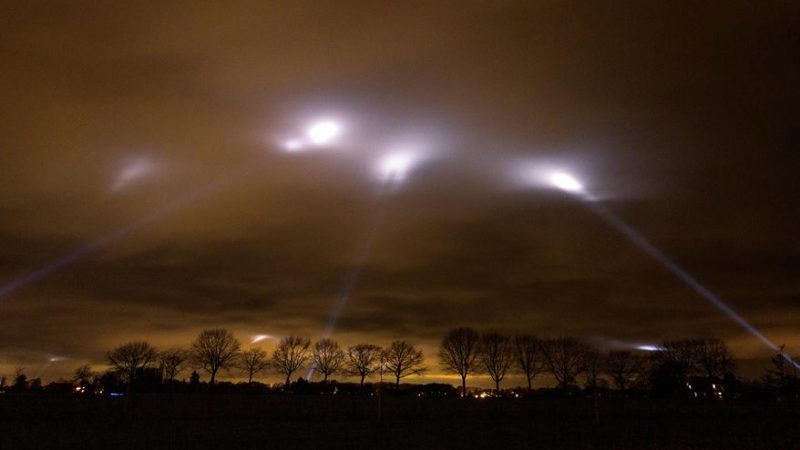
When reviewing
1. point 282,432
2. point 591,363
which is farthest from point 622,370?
point 282,432

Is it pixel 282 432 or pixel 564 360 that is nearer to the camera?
pixel 282 432

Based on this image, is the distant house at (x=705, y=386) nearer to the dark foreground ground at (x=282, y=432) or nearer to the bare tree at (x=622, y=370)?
the bare tree at (x=622, y=370)

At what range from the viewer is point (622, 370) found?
448 feet

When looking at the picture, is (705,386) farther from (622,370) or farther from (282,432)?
(282,432)

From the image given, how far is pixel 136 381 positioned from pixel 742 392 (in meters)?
120

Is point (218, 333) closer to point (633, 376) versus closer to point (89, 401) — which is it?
point (89, 401)

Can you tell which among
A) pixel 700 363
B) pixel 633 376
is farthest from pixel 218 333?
pixel 700 363

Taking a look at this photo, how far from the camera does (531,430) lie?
1414 inches

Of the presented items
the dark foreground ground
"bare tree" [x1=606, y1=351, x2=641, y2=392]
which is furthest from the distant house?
the dark foreground ground

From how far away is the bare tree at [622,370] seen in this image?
448 feet

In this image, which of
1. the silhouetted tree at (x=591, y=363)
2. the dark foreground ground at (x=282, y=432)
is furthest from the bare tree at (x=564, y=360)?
the dark foreground ground at (x=282, y=432)

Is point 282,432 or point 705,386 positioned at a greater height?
point 282,432

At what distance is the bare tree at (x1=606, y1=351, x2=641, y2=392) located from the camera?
136500 millimetres

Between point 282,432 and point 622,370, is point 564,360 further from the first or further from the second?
point 282,432
